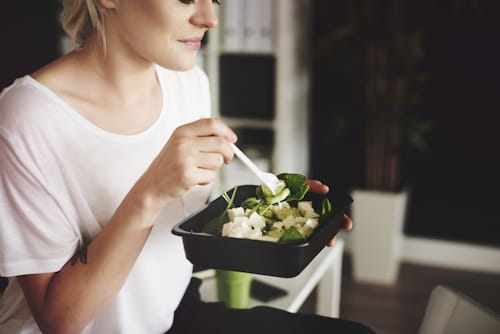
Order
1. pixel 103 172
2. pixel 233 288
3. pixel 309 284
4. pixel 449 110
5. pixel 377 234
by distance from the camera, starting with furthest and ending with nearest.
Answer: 1. pixel 449 110
2. pixel 377 234
3. pixel 309 284
4. pixel 233 288
5. pixel 103 172

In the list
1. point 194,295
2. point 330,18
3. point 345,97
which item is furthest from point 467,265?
point 194,295

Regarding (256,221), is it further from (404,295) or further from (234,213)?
(404,295)

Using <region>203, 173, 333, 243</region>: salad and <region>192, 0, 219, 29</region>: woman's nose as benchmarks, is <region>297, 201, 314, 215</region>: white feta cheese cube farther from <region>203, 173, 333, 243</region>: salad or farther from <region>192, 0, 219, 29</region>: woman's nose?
<region>192, 0, 219, 29</region>: woman's nose

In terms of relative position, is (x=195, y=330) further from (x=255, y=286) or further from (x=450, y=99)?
(x=450, y=99)

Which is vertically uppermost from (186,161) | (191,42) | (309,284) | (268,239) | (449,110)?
(191,42)

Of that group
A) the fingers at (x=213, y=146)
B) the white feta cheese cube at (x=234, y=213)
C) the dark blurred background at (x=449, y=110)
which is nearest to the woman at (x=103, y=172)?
the fingers at (x=213, y=146)

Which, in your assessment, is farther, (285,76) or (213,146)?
(285,76)

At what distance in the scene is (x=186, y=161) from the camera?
74 cm

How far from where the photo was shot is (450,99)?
2.75 metres

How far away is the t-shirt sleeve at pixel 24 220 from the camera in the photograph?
0.80 meters

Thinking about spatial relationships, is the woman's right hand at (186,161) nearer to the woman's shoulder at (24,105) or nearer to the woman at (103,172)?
the woman at (103,172)

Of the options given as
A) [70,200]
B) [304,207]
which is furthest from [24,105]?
[304,207]

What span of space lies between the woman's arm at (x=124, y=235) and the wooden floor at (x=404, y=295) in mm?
1609

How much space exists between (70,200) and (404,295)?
2.03 metres
